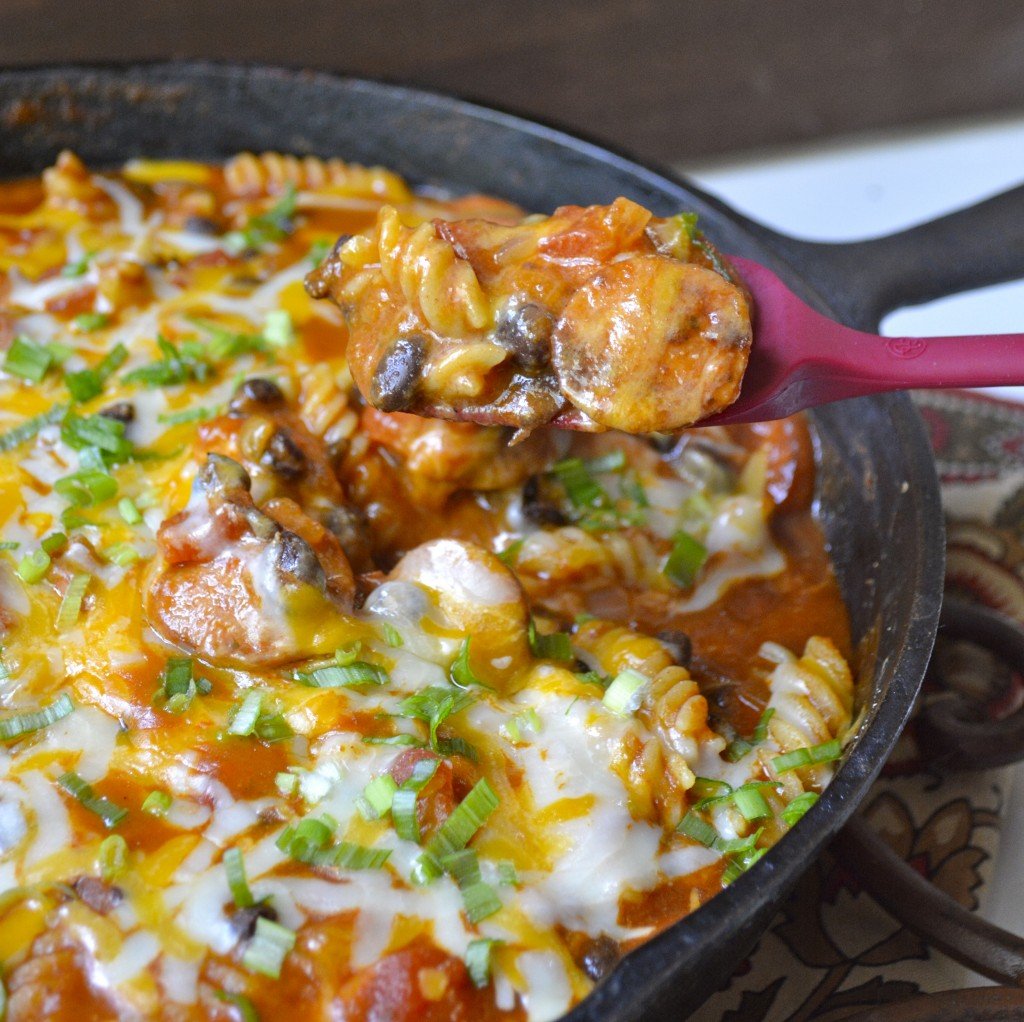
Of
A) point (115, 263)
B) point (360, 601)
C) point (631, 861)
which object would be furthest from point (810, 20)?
point (631, 861)

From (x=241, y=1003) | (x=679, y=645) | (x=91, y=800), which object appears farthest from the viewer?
(x=679, y=645)

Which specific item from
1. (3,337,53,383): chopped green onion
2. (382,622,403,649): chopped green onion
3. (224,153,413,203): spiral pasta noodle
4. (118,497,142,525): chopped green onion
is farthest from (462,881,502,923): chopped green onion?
(224,153,413,203): spiral pasta noodle

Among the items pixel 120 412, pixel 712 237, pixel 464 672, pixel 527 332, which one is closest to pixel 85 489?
pixel 120 412

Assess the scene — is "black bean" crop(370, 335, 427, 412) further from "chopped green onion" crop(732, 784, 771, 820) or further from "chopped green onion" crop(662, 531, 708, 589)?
"chopped green onion" crop(732, 784, 771, 820)

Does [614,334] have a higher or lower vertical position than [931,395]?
higher

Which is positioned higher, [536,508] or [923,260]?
[923,260]

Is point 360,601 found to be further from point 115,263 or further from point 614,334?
point 115,263

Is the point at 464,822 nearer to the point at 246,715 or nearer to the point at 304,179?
the point at 246,715
